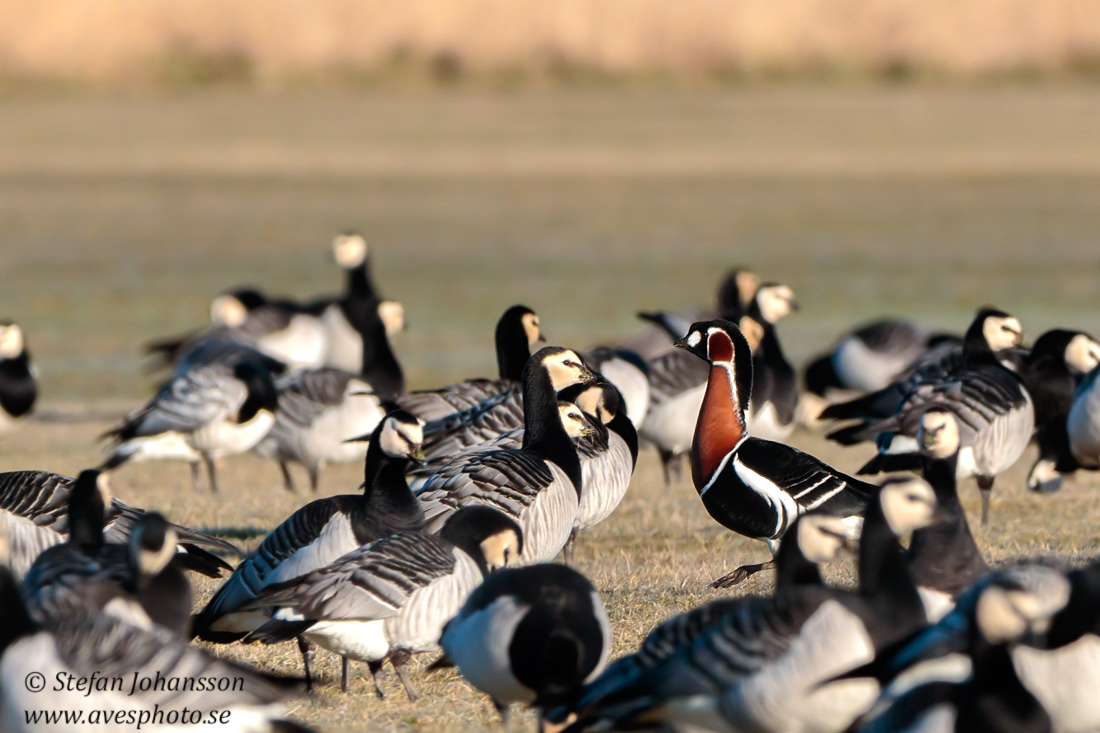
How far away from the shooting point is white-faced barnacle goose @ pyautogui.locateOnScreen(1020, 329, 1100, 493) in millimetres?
10500

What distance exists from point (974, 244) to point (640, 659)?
76.5ft

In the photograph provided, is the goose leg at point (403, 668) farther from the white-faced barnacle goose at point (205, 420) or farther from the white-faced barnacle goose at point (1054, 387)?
the white-faced barnacle goose at point (205, 420)

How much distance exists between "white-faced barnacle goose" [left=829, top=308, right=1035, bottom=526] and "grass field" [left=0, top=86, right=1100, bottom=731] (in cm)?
41

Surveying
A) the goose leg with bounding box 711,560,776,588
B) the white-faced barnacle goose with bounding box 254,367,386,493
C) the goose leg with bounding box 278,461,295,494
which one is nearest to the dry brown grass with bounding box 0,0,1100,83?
the goose leg with bounding box 278,461,295,494

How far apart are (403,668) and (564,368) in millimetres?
2718

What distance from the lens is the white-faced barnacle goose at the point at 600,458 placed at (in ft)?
27.7

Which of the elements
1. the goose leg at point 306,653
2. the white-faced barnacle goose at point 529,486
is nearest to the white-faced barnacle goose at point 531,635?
the goose leg at point 306,653

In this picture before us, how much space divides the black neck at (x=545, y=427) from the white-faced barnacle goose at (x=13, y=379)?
19.0ft

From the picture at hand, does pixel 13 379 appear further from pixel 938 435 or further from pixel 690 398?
pixel 938 435

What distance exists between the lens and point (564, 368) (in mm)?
8766

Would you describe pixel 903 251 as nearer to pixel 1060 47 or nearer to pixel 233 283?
pixel 233 283

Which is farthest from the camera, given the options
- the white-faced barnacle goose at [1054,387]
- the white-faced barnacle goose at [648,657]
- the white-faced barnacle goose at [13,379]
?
the white-faced barnacle goose at [13,379]

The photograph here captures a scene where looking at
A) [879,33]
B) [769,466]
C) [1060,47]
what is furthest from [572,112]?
[769,466]

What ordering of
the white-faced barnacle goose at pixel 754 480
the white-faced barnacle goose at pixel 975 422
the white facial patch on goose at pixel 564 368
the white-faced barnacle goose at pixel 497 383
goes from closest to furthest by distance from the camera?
the white-faced barnacle goose at pixel 754 480
the white facial patch on goose at pixel 564 368
the white-faced barnacle goose at pixel 975 422
the white-faced barnacle goose at pixel 497 383
